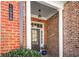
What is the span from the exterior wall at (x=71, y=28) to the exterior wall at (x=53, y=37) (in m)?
2.91

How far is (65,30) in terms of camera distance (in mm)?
9172

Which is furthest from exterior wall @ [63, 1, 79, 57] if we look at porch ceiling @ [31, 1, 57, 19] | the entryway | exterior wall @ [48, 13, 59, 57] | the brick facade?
the entryway

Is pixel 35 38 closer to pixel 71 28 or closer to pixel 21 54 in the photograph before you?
pixel 71 28

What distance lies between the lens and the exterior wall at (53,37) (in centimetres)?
1234

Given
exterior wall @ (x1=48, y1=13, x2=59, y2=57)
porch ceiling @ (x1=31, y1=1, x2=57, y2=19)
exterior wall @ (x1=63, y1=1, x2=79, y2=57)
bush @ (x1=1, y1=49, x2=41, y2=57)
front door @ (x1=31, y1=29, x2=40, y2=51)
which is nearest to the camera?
bush @ (x1=1, y1=49, x2=41, y2=57)

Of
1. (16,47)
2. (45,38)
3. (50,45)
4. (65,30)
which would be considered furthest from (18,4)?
(45,38)

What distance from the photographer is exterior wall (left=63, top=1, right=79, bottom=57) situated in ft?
27.3

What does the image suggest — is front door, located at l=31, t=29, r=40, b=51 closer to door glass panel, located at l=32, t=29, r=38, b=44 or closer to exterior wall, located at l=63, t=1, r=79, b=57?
door glass panel, located at l=32, t=29, r=38, b=44

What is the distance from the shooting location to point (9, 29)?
19.4ft

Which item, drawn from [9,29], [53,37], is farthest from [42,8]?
[9,29]

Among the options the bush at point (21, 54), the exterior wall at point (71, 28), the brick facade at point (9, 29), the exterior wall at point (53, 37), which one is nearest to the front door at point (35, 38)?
the exterior wall at point (53, 37)

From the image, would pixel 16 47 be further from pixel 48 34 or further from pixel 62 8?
pixel 48 34

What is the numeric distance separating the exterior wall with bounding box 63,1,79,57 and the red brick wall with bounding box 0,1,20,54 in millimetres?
3070

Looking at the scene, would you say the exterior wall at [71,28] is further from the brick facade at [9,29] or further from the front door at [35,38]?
the front door at [35,38]
